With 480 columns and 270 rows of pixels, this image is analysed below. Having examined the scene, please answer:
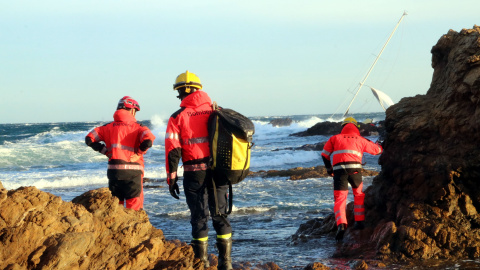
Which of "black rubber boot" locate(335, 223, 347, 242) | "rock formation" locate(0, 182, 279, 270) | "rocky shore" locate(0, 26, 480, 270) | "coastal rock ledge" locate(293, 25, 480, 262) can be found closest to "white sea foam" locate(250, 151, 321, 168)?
"black rubber boot" locate(335, 223, 347, 242)

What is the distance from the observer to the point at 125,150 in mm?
6438

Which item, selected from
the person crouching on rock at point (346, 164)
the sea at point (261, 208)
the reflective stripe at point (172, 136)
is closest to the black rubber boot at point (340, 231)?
the person crouching on rock at point (346, 164)

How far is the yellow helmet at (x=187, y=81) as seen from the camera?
5.45m

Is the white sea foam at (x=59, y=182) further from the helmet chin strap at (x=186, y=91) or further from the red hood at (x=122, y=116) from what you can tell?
the helmet chin strap at (x=186, y=91)

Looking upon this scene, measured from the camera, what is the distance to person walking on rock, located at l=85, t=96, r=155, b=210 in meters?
6.41

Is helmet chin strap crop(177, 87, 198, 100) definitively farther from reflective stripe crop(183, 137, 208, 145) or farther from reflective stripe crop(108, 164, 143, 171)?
reflective stripe crop(108, 164, 143, 171)

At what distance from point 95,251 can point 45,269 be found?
1.68ft

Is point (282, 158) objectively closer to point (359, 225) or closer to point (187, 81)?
point (359, 225)

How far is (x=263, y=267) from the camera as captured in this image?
5.68 meters

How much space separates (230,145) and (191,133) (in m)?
0.45

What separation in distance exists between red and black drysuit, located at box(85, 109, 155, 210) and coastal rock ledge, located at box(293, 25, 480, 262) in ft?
8.67

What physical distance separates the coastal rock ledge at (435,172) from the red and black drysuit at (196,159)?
206 cm

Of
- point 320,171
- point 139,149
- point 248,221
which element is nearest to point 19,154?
point 320,171

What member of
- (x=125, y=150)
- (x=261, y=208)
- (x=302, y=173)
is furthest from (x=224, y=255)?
(x=302, y=173)
